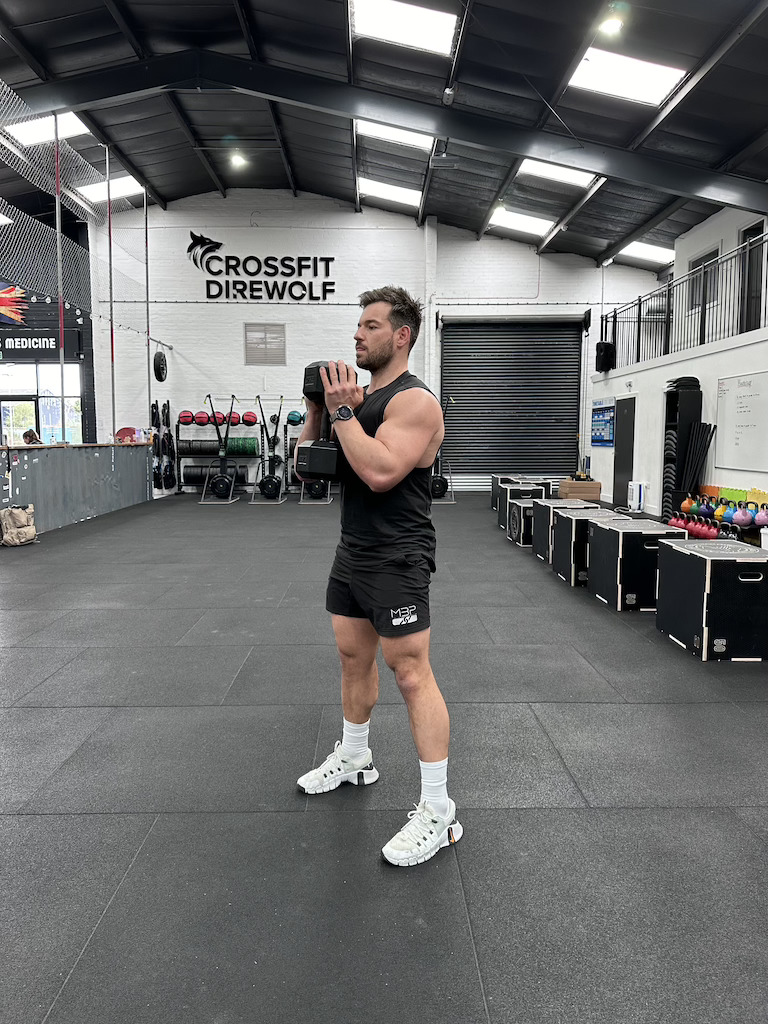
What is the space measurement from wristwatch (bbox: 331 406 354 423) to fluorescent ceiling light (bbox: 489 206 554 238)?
10519 mm

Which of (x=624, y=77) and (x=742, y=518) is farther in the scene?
(x=624, y=77)

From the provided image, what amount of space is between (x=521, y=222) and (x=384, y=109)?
424cm

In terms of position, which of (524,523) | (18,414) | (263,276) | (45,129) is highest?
(45,129)

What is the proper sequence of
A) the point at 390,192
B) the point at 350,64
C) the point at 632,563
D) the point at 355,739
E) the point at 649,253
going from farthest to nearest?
the point at 649,253
the point at 390,192
the point at 350,64
the point at 632,563
the point at 355,739

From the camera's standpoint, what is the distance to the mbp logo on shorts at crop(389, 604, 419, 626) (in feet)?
5.52

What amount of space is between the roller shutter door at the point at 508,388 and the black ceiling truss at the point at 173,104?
15.4 ft

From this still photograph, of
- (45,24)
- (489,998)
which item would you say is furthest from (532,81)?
(489,998)

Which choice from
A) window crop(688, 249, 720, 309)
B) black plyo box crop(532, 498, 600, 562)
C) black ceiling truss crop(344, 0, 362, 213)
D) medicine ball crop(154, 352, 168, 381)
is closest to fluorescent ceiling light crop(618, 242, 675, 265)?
window crop(688, 249, 720, 309)

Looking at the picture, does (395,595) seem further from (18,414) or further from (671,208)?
(18,414)

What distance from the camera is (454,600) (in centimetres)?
443

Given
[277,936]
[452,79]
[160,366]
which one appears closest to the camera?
[277,936]

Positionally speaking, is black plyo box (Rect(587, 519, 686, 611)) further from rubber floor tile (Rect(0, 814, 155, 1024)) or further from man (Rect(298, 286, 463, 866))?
rubber floor tile (Rect(0, 814, 155, 1024))

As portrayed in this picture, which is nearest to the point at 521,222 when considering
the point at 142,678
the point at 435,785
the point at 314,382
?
the point at 142,678

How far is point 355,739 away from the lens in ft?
6.61
